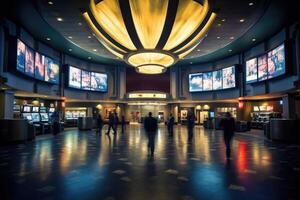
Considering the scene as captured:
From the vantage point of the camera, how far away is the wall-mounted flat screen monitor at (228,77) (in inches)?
732

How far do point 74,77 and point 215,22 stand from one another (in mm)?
13709

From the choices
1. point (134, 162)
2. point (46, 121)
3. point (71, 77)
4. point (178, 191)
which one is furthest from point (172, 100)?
point (178, 191)

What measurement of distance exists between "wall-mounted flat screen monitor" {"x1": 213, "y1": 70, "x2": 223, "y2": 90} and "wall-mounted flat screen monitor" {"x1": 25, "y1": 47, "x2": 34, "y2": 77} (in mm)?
16838

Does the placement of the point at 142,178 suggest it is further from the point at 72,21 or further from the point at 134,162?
the point at 72,21

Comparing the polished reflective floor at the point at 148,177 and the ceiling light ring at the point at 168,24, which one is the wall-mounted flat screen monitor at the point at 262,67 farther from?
the polished reflective floor at the point at 148,177

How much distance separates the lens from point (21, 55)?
441 inches

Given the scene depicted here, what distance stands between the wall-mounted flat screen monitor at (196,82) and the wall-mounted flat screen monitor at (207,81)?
1.19ft

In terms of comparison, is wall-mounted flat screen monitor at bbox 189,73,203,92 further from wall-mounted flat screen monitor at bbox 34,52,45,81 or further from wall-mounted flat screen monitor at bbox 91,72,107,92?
wall-mounted flat screen monitor at bbox 34,52,45,81

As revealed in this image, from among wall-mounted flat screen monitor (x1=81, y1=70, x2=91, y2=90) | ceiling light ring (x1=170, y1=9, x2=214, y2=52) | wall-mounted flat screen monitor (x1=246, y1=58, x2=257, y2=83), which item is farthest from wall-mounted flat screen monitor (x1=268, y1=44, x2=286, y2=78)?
wall-mounted flat screen monitor (x1=81, y1=70, x2=91, y2=90)

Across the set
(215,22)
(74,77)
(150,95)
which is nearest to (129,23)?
(215,22)

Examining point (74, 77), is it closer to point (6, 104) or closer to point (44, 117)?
point (44, 117)

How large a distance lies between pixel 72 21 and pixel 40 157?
26.9 ft

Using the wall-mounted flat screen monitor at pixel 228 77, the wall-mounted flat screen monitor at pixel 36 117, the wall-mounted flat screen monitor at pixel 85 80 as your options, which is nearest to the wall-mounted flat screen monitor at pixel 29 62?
the wall-mounted flat screen monitor at pixel 36 117

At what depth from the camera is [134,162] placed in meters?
5.49
